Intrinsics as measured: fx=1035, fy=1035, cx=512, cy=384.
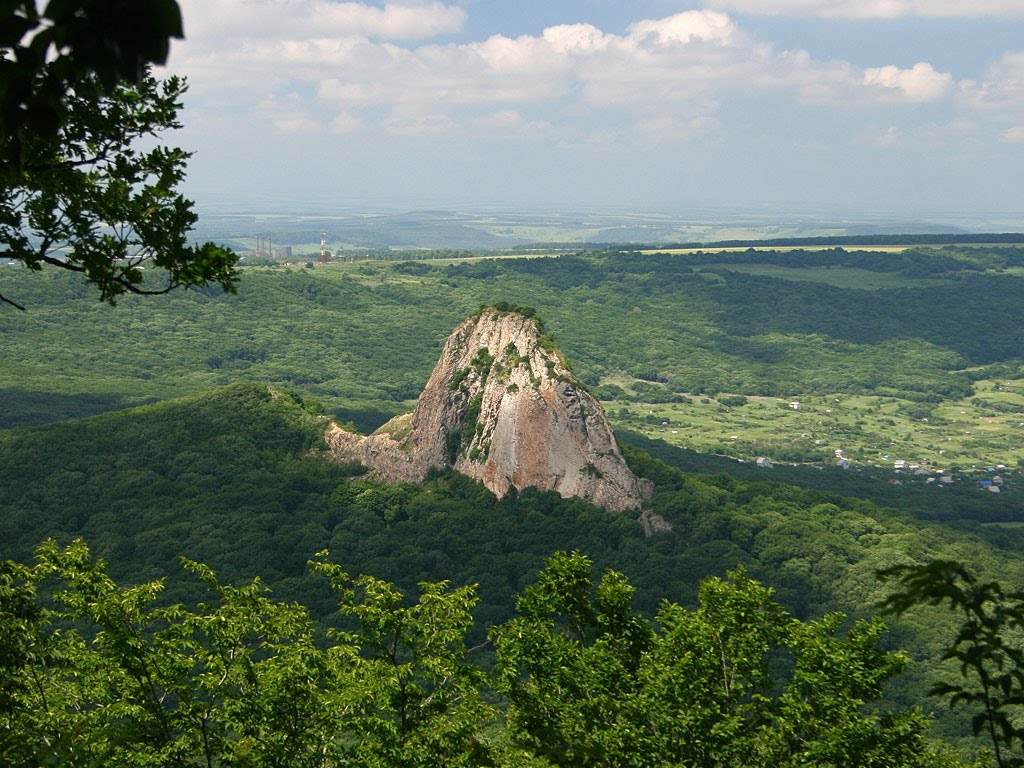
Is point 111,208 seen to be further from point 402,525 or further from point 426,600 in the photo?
point 402,525

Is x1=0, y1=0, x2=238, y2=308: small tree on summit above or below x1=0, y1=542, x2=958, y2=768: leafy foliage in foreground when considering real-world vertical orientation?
above

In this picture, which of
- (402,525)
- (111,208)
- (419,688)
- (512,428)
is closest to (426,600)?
(419,688)

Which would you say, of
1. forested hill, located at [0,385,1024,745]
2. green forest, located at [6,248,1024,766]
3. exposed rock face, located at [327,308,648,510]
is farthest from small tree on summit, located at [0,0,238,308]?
exposed rock face, located at [327,308,648,510]

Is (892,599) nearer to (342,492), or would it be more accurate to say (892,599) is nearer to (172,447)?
(342,492)

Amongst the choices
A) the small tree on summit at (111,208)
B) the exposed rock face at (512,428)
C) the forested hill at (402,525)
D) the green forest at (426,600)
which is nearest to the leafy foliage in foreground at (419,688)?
the green forest at (426,600)

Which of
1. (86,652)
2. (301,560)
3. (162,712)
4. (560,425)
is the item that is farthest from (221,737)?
(560,425)

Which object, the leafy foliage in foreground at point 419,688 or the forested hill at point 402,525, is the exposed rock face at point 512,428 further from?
the leafy foliage in foreground at point 419,688

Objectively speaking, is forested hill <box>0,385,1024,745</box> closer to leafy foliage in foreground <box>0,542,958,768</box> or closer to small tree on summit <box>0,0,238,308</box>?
leafy foliage in foreground <box>0,542,958,768</box>
